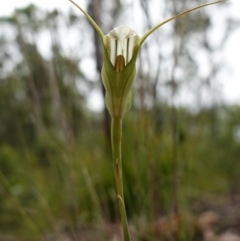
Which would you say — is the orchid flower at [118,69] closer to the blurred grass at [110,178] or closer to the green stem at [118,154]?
the green stem at [118,154]

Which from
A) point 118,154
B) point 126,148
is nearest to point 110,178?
point 126,148

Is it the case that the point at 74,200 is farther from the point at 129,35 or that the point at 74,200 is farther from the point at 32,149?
the point at 32,149

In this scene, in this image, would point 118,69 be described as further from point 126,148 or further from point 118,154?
point 126,148

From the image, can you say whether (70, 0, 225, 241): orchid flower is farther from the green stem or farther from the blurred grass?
the blurred grass

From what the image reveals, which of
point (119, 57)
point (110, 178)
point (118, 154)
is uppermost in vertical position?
point (119, 57)

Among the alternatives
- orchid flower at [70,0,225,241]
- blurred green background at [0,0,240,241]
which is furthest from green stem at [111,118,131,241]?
blurred green background at [0,0,240,241]

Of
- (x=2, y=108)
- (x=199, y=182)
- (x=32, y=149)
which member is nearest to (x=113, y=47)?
(x=199, y=182)
